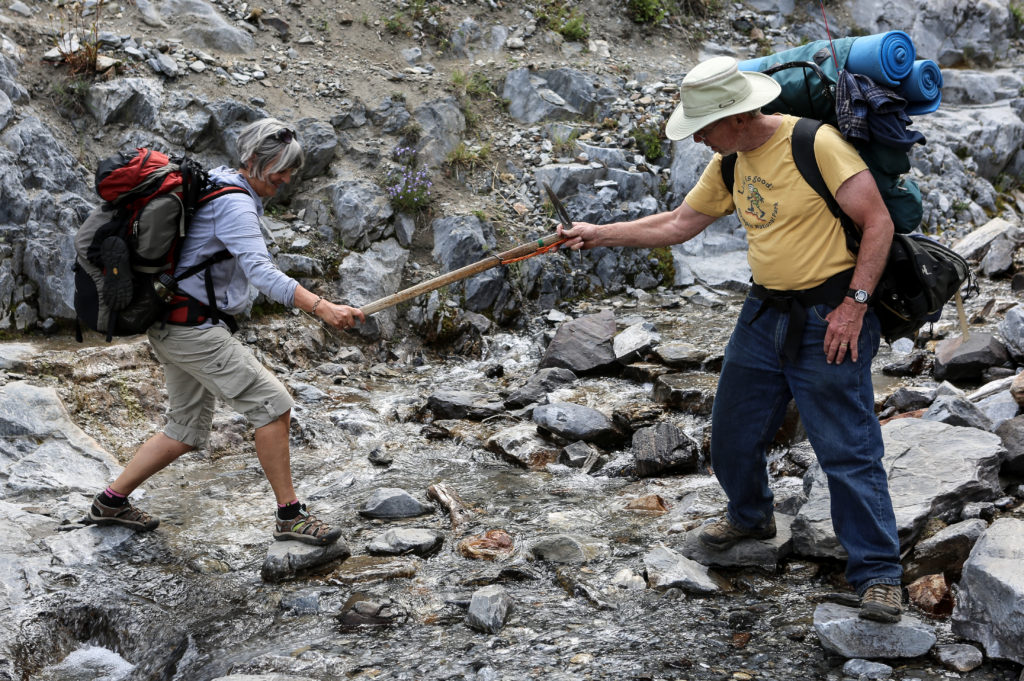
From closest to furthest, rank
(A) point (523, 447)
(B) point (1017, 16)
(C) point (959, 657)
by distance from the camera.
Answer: (C) point (959, 657) < (A) point (523, 447) < (B) point (1017, 16)

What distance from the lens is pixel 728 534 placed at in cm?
455

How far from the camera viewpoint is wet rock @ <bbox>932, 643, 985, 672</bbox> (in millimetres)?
3449

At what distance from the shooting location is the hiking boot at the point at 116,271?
4422mm

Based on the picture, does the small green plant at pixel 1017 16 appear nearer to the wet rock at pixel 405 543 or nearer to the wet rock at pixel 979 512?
the wet rock at pixel 979 512

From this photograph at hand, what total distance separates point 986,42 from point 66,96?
17.9 metres

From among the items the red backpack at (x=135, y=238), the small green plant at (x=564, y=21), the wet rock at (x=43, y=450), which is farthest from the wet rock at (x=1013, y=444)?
the small green plant at (x=564, y=21)

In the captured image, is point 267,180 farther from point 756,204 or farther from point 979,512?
point 979,512

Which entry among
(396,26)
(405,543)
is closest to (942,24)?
(396,26)

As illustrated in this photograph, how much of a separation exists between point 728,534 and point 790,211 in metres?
1.92

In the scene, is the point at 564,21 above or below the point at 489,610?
above

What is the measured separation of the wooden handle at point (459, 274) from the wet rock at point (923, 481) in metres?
2.22

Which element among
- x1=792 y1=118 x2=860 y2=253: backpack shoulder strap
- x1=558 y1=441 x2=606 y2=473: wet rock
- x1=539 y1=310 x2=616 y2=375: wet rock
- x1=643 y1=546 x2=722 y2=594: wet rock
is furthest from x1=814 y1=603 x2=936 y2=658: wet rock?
x1=539 y1=310 x2=616 y2=375: wet rock

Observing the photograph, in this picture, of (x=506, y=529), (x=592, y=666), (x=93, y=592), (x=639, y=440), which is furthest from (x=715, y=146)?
(x=93, y=592)

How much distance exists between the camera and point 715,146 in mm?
3789
